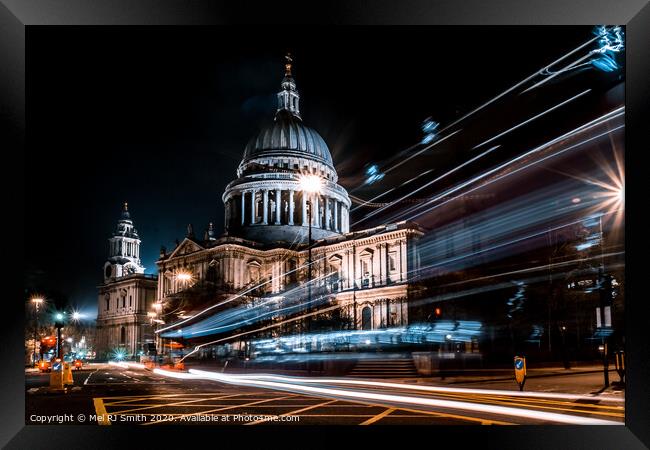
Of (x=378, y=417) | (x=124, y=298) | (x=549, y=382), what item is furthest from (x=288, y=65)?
(x=124, y=298)

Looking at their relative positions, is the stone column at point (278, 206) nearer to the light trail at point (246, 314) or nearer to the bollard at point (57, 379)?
the light trail at point (246, 314)

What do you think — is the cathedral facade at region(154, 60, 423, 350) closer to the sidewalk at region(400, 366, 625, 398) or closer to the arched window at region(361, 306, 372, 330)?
the arched window at region(361, 306, 372, 330)

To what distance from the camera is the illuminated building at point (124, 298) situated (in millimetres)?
13359

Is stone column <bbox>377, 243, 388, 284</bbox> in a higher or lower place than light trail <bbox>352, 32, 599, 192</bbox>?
lower

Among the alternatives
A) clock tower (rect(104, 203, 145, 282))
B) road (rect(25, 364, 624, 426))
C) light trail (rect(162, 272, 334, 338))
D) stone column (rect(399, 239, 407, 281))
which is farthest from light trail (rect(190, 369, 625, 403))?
stone column (rect(399, 239, 407, 281))

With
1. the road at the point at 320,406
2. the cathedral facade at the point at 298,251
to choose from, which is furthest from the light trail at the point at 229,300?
the road at the point at 320,406

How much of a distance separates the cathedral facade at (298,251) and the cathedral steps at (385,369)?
315 inches

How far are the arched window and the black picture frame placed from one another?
17.4 m

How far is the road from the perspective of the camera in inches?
359
